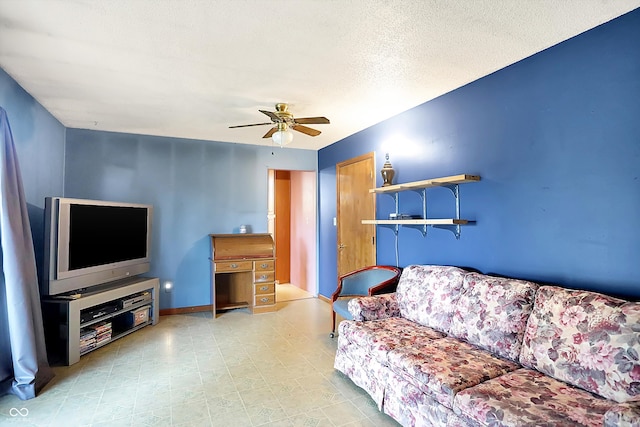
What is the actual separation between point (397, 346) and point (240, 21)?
7.20ft

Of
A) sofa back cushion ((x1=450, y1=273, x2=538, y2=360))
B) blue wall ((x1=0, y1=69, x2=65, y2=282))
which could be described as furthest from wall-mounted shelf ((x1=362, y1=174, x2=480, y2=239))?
blue wall ((x1=0, y1=69, x2=65, y2=282))

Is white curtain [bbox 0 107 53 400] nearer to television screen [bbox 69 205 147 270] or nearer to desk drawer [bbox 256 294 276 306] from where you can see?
television screen [bbox 69 205 147 270]

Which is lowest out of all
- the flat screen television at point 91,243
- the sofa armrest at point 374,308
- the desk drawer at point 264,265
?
the sofa armrest at point 374,308

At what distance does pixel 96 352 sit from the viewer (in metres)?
3.13

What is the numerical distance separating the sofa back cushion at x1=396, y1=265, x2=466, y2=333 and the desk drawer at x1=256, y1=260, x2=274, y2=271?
2.05 metres

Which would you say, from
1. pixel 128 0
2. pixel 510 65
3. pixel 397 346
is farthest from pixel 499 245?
pixel 128 0

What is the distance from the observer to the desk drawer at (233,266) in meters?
4.20

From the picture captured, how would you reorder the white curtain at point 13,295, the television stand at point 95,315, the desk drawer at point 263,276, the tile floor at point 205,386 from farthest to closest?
the desk drawer at point 263,276 → the television stand at point 95,315 → the white curtain at point 13,295 → the tile floor at point 205,386

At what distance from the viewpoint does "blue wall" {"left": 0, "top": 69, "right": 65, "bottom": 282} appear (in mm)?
2605

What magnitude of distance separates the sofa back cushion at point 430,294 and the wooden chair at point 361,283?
46 cm

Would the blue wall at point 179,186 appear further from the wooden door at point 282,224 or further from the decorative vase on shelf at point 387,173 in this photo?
the decorative vase on shelf at point 387,173

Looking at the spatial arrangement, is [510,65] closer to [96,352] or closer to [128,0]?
[128,0]

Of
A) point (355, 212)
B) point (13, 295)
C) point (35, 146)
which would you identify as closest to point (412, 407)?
point (355, 212)

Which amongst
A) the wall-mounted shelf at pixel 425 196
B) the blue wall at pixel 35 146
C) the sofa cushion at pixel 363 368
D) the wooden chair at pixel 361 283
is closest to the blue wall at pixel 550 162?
the wall-mounted shelf at pixel 425 196
